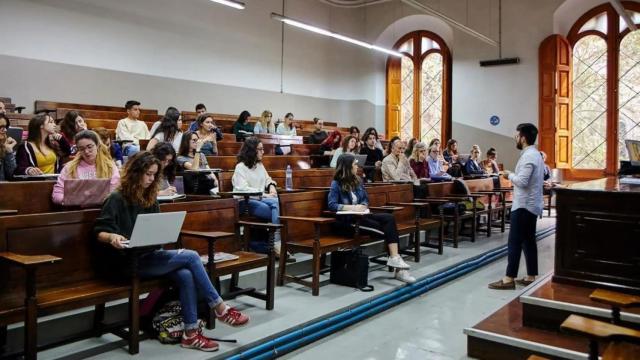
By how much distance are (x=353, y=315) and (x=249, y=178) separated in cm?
162

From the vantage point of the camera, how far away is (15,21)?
22.4ft

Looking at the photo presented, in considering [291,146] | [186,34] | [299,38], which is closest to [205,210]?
[291,146]

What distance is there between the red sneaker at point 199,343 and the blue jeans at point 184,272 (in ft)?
0.18

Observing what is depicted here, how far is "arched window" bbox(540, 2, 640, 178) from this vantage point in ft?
31.2

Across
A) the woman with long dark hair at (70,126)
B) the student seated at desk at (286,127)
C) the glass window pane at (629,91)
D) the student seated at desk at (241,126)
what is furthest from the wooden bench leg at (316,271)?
the glass window pane at (629,91)

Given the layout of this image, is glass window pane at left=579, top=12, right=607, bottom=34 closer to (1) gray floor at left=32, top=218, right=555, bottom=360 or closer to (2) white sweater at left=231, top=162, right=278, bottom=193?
(1) gray floor at left=32, top=218, right=555, bottom=360

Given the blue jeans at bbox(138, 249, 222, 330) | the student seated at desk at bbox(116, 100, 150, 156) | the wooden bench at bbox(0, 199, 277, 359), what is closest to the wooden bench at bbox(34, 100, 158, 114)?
the student seated at desk at bbox(116, 100, 150, 156)

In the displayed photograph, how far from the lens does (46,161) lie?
12.1 feet

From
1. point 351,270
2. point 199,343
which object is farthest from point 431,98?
point 199,343

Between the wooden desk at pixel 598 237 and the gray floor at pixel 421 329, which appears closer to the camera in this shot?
the gray floor at pixel 421 329

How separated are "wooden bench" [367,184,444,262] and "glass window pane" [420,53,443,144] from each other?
6.61 metres

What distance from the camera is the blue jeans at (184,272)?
8.52 feet

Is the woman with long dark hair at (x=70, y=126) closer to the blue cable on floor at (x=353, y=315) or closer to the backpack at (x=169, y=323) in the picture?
the backpack at (x=169, y=323)

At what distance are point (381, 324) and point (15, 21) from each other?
21.3 feet
